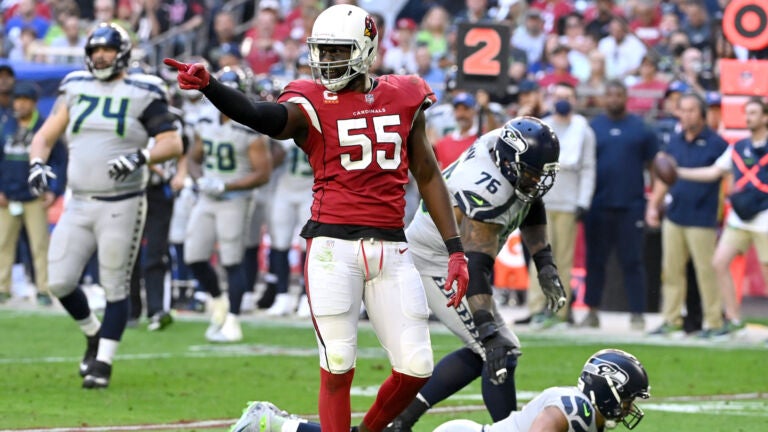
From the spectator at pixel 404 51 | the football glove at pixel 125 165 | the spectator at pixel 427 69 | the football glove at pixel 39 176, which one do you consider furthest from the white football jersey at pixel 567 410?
the spectator at pixel 404 51

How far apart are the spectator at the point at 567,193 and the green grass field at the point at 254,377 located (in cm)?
61

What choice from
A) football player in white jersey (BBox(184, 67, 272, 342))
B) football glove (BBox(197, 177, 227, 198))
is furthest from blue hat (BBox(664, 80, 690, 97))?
football glove (BBox(197, 177, 227, 198))

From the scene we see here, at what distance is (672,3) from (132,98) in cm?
1042

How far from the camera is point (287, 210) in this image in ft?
44.1

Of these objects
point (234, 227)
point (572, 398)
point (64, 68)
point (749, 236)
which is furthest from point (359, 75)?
point (64, 68)

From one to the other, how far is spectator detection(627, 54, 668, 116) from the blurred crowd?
15 millimetres

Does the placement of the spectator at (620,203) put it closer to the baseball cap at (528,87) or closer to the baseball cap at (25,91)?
the baseball cap at (528,87)

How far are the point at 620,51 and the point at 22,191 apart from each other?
7.03m

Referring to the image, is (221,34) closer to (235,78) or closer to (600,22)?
(600,22)

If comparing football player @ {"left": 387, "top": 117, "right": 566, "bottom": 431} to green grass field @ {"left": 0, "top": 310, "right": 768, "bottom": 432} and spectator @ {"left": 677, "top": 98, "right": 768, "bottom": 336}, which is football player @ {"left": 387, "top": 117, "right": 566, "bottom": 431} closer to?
green grass field @ {"left": 0, "top": 310, "right": 768, "bottom": 432}

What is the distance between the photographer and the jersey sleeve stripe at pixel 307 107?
5.87 m

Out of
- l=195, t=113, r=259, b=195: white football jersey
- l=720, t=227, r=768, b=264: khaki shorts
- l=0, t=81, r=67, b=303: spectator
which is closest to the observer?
l=720, t=227, r=768, b=264: khaki shorts

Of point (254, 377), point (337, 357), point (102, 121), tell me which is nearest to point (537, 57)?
point (254, 377)

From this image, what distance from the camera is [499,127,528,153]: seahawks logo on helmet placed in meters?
6.53
